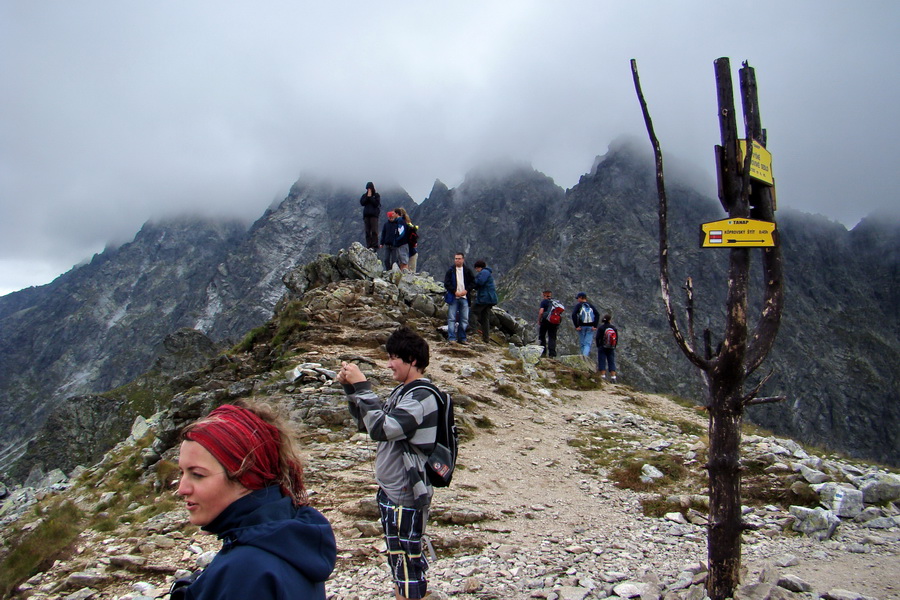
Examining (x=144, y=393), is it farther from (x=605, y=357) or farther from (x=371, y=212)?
(x=605, y=357)

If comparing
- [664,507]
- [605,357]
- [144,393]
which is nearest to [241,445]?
[664,507]

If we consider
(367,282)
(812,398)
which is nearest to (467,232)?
(812,398)

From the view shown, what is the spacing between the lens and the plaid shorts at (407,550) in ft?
14.1

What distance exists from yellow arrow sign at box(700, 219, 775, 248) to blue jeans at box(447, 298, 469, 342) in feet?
45.7

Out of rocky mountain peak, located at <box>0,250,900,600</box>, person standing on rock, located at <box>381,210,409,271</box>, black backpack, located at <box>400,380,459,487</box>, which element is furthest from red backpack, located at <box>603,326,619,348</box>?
black backpack, located at <box>400,380,459,487</box>

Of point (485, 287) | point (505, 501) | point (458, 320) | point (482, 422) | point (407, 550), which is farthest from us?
point (458, 320)

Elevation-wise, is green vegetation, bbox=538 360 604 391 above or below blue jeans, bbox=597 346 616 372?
below

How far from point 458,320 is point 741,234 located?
1510 cm

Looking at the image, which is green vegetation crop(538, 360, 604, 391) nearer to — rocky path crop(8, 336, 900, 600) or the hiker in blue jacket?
the hiker in blue jacket

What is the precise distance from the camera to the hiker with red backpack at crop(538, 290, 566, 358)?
20.9 m

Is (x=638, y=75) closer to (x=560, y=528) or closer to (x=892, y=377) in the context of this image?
(x=560, y=528)

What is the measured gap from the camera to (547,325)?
2197 centimetres

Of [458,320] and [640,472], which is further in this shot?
[458,320]

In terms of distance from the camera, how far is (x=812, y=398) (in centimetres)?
13662
